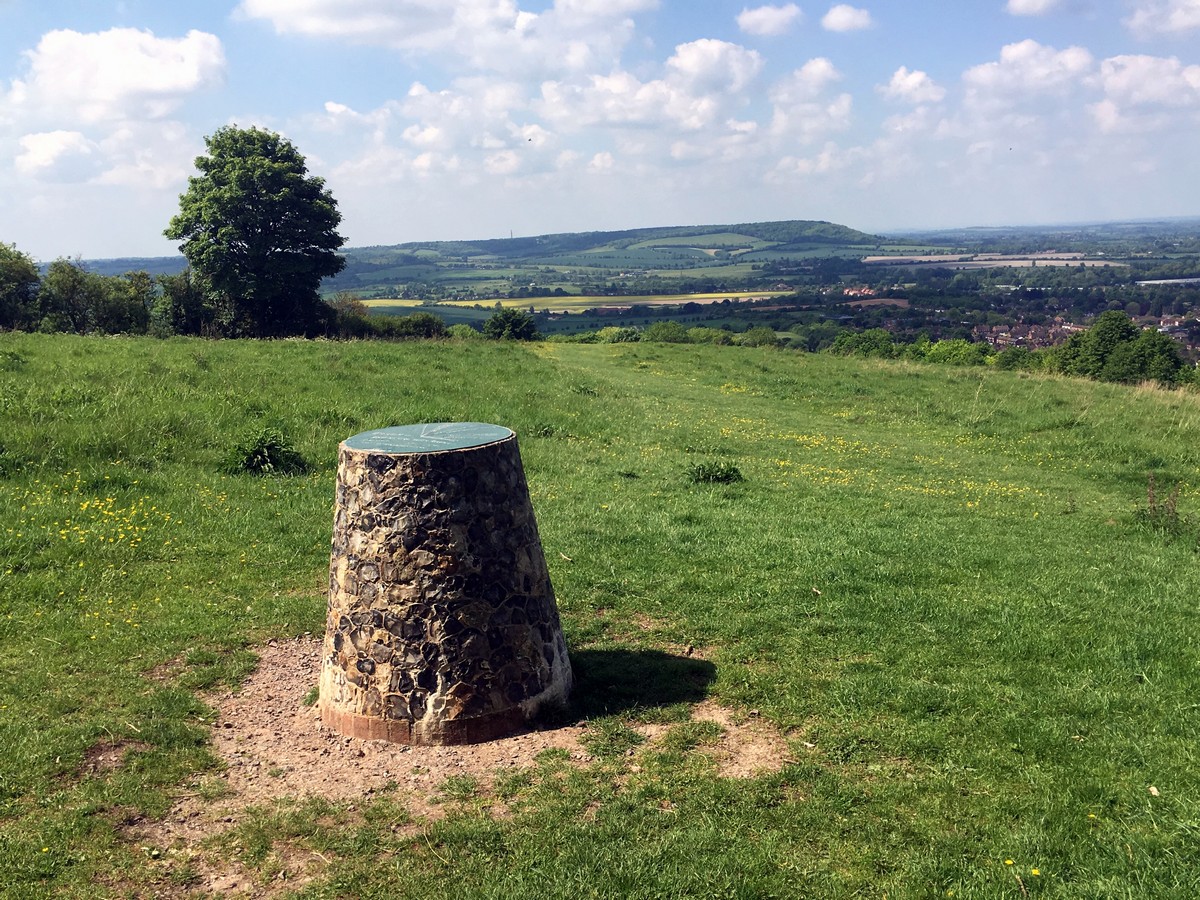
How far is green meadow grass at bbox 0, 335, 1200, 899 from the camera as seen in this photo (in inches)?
202

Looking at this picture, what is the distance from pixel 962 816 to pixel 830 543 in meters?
5.93

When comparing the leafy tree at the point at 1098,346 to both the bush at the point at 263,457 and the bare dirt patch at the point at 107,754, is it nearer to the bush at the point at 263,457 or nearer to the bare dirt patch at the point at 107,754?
the bush at the point at 263,457

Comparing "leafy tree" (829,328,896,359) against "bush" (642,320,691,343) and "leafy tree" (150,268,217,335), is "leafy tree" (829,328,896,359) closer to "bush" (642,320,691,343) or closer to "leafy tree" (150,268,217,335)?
"bush" (642,320,691,343)

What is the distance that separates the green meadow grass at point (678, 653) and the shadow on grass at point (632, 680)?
0.13ft

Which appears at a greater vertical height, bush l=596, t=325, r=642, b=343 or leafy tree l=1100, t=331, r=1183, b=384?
bush l=596, t=325, r=642, b=343

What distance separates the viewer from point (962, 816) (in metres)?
5.45

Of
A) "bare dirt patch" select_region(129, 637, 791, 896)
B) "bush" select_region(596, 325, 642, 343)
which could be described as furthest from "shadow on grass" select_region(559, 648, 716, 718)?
"bush" select_region(596, 325, 642, 343)

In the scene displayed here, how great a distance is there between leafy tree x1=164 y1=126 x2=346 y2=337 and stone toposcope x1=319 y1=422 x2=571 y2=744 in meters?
36.7

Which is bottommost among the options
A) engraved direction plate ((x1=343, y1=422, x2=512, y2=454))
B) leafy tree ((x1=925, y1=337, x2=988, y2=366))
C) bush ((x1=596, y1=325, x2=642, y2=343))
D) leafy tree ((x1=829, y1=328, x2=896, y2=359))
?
leafy tree ((x1=925, y1=337, x2=988, y2=366))

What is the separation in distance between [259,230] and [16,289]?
11.2m

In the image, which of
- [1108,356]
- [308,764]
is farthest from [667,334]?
[308,764]

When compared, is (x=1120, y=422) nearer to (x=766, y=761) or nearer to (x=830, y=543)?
(x=830, y=543)

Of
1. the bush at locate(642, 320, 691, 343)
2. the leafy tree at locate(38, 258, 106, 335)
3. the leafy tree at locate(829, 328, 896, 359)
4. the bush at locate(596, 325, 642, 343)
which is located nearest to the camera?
the leafy tree at locate(38, 258, 106, 335)

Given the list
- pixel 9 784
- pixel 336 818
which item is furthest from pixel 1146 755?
pixel 9 784
